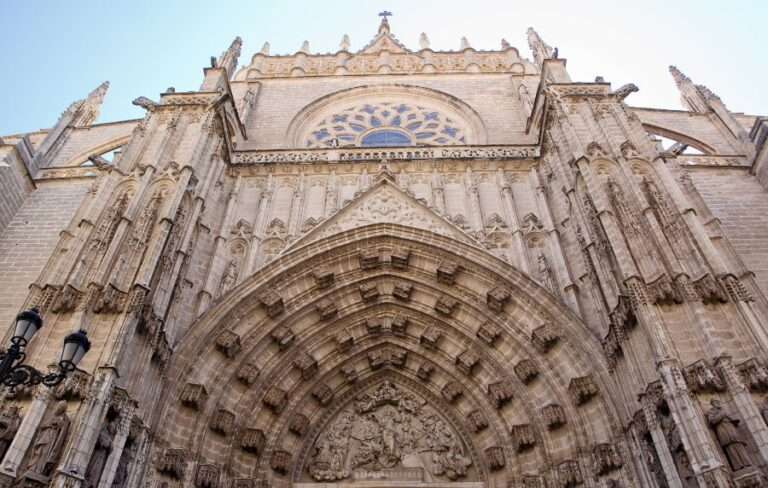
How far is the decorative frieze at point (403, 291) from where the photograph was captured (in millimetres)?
11758

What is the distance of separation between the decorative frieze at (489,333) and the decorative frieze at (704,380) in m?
3.88

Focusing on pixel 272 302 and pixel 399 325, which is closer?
pixel 272 302

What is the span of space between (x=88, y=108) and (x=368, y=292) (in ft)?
42.8

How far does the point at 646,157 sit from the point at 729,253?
2168 millimetres

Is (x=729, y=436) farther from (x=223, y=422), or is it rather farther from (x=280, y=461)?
(x=223, y=422)

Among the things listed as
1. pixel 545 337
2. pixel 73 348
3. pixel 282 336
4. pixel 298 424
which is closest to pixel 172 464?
pixel 298 424

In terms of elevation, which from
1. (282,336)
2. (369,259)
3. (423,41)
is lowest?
(282,336)

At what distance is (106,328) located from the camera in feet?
26.9

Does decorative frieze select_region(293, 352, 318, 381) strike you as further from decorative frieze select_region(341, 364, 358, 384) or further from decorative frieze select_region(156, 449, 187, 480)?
decorative frieze select_region(156, 449, 187, 480)

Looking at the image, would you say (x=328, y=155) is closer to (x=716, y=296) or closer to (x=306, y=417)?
(x=306, y=417)

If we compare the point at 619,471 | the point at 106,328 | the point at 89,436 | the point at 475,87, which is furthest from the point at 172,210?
the point at 475,87

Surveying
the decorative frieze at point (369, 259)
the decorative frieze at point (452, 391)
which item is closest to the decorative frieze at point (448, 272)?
the decorative frieze at point (369, 259)

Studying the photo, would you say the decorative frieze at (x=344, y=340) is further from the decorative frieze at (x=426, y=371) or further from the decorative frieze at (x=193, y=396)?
the decorative frieze at (x=193, y=396)

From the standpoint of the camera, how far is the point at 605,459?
8.48 meters
